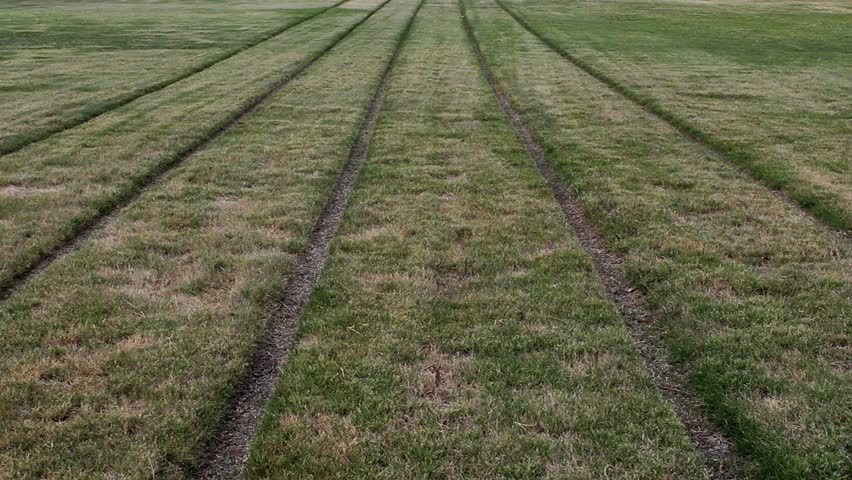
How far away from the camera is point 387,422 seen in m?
5.99

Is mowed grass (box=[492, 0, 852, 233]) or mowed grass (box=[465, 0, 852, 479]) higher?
mowed grass (box=[492, 0, 852, 233])

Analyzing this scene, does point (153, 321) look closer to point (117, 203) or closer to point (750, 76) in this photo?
point (117, 203)

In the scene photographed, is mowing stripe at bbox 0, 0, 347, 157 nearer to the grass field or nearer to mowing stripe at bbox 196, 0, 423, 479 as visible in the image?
the grass field

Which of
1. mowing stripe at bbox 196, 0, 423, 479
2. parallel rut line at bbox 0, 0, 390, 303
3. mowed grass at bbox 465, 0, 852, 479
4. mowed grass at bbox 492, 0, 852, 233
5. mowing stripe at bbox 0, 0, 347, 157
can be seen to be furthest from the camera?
mowing stripe at bbox 0, 0, 347, 157

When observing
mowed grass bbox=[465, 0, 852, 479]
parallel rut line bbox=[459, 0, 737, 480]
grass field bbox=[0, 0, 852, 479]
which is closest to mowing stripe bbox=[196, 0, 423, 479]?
grass field bbox=[0, 0, 852, 479]

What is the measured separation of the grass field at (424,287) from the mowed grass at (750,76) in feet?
0.56

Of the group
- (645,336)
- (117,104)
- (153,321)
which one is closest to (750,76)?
(645,336)

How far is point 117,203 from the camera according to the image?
11.9m

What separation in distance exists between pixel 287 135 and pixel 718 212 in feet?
34.7

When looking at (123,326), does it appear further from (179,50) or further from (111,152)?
(179,50)

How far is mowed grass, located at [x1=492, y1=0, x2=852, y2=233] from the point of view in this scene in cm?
1417

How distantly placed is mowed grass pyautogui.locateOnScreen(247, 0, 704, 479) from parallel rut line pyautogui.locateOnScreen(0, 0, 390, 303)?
13.4 ft

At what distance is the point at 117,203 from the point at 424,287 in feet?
21.7

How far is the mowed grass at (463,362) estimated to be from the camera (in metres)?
5.56
